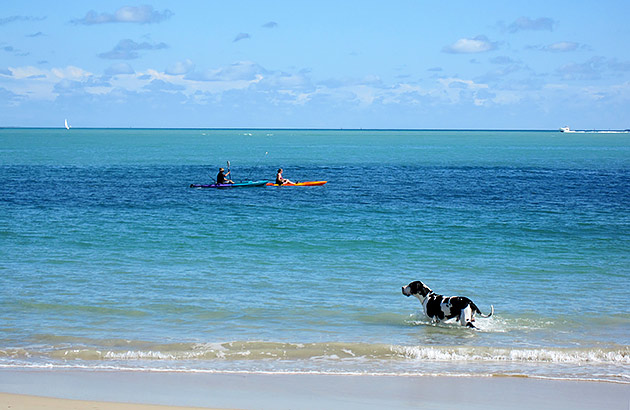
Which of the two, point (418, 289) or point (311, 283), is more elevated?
point (418, 289)

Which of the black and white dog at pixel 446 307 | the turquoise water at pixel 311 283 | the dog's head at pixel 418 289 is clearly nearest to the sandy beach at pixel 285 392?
the turquoise water at pixel 311 283

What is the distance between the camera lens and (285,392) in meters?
9.94

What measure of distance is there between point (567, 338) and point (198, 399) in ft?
21.9

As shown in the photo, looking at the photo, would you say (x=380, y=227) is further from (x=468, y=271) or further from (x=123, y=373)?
(x=123, y=373)

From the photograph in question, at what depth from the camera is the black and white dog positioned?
43.8 ft

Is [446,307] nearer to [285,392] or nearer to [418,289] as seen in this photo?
[418,289]

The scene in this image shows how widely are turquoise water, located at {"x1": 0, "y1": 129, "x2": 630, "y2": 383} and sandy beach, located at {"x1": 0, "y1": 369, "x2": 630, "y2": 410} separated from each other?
486 mm

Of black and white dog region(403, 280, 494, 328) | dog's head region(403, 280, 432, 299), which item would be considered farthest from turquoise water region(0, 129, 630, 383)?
dog's head region(403, 280, 432, 299)

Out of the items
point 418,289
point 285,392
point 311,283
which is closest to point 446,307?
point 418,289

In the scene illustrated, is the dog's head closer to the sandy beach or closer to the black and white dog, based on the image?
the black and white dog

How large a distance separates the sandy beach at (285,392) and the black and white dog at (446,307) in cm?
272

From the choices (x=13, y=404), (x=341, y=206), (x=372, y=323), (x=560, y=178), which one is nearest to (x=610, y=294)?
(x=372, y=323)

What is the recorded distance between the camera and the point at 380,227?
26.2m

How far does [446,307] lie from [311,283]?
4350 millimetres
